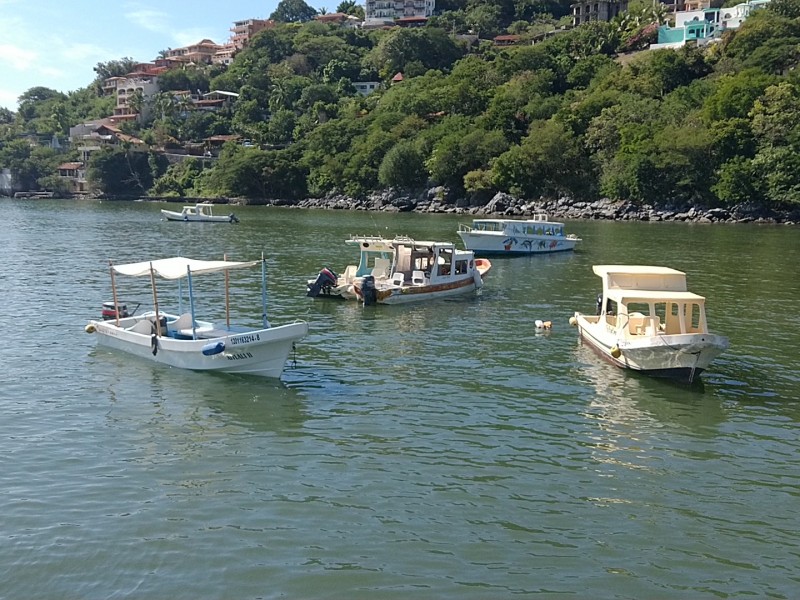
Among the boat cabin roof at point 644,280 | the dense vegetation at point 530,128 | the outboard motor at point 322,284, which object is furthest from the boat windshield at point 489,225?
the dense vegetation at point 530,128

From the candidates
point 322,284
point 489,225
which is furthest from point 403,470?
point 489,225

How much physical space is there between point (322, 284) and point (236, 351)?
1612cm

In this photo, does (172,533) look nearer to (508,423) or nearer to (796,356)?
(508,423)

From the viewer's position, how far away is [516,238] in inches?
2458

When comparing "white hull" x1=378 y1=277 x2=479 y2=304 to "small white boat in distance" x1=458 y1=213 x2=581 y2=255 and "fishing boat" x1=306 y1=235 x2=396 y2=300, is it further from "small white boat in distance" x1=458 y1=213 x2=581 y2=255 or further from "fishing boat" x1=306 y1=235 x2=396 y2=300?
"small white boat in distance" x1=458 y1=213 x2=581 y2=255

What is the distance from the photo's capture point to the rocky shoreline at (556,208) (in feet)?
308

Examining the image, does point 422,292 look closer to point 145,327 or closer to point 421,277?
point 421,277

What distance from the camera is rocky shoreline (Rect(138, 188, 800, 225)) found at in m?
93.9

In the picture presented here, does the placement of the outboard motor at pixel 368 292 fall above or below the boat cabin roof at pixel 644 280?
below

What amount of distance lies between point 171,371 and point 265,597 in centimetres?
1400

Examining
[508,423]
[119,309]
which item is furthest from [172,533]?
[119,309]

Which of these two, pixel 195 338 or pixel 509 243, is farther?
pixel 509 243

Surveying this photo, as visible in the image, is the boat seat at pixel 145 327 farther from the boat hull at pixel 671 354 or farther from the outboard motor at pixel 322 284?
the boat hull at pixel 671 354

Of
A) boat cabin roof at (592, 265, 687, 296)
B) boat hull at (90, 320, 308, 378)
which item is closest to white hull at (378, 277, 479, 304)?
boat cabin roof at (592, 265, 687, 296)
